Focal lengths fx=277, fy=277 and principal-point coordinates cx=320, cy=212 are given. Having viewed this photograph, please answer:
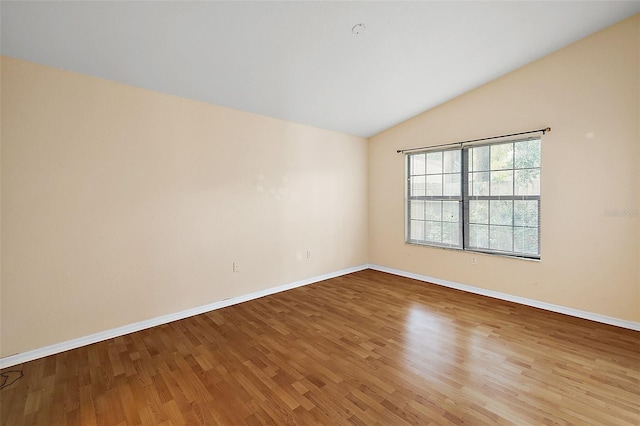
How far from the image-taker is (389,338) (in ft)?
8.46

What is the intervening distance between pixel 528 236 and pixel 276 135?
11.4ft

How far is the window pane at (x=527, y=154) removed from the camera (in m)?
3.30

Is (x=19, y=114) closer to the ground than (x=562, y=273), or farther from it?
farther from it

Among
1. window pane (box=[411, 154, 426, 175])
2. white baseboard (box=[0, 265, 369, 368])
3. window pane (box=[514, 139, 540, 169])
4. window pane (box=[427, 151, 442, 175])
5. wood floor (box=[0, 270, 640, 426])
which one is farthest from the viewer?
window pane (box=[411, 154, 426, 175])

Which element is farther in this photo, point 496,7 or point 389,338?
point 389,338

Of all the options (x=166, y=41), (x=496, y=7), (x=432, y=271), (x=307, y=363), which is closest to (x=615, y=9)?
(x=496, y=7)

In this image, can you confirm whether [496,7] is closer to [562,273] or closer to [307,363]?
[562,273]

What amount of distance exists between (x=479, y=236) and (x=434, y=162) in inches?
50.4

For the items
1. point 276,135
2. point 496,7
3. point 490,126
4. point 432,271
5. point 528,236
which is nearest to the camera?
point 496,7

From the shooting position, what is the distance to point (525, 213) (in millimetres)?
3410

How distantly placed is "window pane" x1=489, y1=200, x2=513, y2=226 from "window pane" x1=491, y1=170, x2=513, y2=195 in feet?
0.42

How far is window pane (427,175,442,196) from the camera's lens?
168 inches

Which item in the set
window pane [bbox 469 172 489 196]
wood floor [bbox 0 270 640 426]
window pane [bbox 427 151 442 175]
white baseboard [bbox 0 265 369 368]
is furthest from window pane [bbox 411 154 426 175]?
white baseboard [bbox 0 265 369 368]

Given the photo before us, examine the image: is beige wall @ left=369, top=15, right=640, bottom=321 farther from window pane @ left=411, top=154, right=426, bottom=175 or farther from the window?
window pane @ left=411, top=154, right=426, bottom=175
